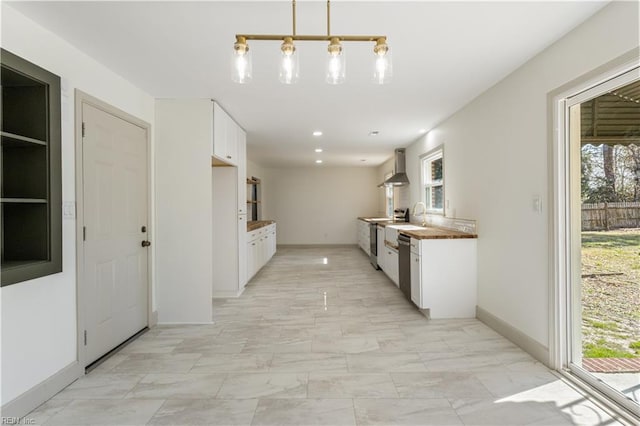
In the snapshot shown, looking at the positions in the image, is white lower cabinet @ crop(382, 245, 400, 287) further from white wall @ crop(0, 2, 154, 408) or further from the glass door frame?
white wall @ crop(0, 2, 154, 408)

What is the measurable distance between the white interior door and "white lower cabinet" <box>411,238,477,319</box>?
9.41 ft

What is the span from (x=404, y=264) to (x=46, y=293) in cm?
351

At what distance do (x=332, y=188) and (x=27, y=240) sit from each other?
27.3 ft

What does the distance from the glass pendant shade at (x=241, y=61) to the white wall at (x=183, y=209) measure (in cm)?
213

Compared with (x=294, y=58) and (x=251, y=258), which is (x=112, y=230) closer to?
(x=294, y=58)

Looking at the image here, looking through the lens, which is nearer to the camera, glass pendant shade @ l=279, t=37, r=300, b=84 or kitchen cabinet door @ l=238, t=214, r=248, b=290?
glass pendant shade @ l=279, t=37, r=300, b=84

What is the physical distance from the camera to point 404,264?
14.2 ft

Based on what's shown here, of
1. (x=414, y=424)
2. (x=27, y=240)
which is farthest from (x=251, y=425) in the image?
(x=27, y=240)

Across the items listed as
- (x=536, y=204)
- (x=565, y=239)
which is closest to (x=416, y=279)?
(x=536, y=204)

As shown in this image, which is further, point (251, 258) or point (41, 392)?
point (251, 258)

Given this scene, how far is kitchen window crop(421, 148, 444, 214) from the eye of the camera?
524 cm

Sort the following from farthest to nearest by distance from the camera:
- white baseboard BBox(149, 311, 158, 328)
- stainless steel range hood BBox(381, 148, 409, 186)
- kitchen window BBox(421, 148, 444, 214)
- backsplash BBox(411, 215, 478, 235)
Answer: stainless steel range hood BBox(381, 148, 409, 186)
kitchen window BBox(421, 148, 444, 214)
backsplash BBox(411, 215, 478, 235)
white baseboard BBox(149, 311, 158, 328)

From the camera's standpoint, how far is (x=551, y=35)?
2.32 metres

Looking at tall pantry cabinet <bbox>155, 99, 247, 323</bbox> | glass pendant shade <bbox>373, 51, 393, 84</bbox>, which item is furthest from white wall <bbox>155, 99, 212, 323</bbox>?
glass pendant shade <bbox>373, 51, 393, 84</bbox>
